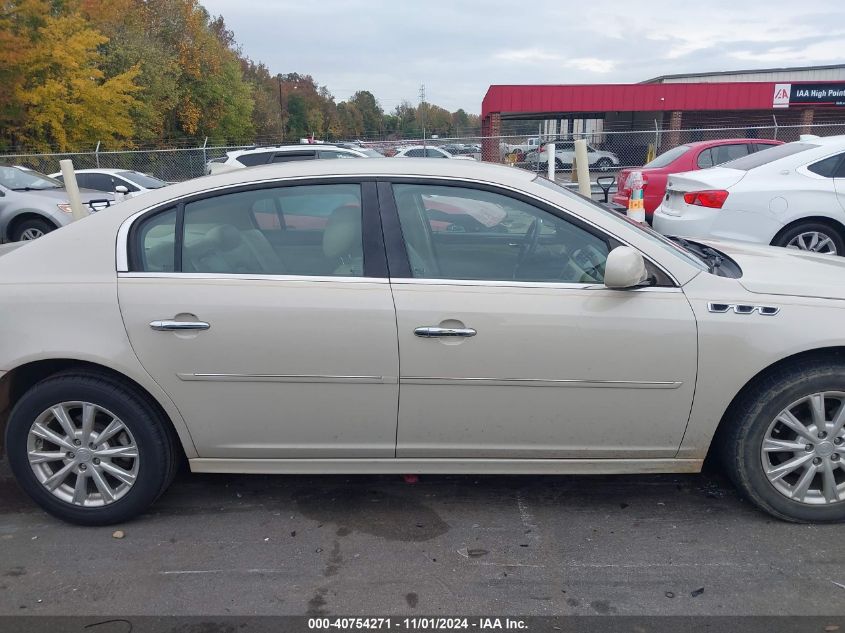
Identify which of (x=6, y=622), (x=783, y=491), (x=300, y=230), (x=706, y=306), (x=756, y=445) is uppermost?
(x=300, y=230)

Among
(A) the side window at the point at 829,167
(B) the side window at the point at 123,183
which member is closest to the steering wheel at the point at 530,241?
(A) the side window at the point at 829,167

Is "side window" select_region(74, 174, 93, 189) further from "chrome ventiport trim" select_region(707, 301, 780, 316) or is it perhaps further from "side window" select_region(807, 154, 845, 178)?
"chrome ventiport trim" select_region(707, 301, 780, 316)

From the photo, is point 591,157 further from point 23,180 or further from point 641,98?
point 23,180

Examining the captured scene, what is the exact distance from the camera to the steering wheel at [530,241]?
3.20 metres

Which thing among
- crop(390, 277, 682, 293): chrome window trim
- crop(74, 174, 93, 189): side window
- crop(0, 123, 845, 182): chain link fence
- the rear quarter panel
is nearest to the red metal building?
crop(0, 123, 845, 182): chain link fence

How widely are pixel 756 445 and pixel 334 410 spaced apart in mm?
1857

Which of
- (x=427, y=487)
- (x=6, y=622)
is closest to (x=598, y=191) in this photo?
(x=427, y=487)

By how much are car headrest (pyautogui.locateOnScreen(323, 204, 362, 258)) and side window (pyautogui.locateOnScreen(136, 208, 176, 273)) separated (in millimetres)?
689

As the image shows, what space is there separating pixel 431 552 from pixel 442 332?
3.15 ft

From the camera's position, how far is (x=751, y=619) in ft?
8.54

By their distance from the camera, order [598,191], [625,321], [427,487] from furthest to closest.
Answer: [598,191] → [427,487] → [625,321]

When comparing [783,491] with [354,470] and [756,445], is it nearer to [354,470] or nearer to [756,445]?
[756,445]

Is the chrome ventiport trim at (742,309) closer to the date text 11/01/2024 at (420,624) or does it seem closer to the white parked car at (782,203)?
the date text 11/01/2024 at (420,624)

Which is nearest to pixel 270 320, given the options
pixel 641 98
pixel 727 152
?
pixel 727 152
